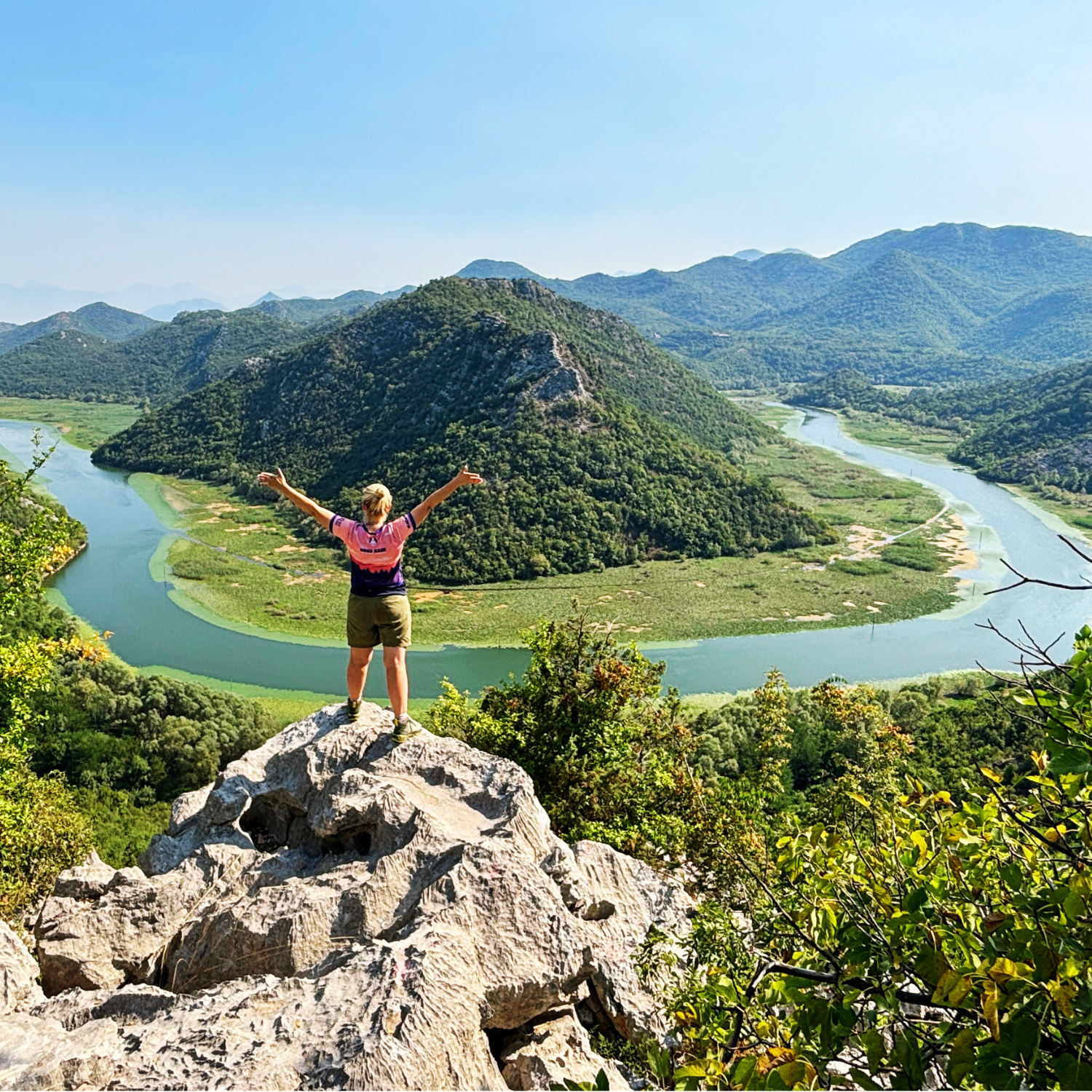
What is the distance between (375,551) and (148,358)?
205380 mm

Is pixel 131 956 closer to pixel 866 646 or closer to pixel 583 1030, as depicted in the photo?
pixel 583 1030

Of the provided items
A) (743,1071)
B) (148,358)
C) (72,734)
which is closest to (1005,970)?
(743,1071)

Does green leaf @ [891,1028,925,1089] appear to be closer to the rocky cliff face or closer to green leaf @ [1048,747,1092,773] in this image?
green leaf @ [1048,747,1092,773]

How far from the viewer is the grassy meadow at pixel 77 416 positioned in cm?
11350

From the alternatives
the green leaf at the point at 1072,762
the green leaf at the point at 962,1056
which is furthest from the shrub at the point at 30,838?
the green leaf at the point at 1072,762

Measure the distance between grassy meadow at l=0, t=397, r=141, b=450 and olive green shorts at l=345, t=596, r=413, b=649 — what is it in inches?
4640

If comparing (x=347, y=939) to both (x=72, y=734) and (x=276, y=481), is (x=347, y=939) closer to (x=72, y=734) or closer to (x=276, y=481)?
(x=276, y=481)

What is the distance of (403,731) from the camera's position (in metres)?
7.33

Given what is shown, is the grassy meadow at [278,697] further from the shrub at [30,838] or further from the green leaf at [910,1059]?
the green leaf at [910,1059]

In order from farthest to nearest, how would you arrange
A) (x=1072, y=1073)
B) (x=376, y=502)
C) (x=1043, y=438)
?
(x=1043, y=438), (x=376, y=502), (x=1072, y=1073)

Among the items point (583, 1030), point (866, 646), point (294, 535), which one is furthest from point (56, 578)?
point (583, 1030)

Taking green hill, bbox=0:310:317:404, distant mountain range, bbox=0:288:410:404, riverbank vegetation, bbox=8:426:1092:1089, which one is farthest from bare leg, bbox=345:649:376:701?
green hill, bbox=0:310:317:404

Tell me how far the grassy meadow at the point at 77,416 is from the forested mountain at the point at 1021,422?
416ft

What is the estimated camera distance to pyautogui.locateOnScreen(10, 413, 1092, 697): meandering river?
36.9m
